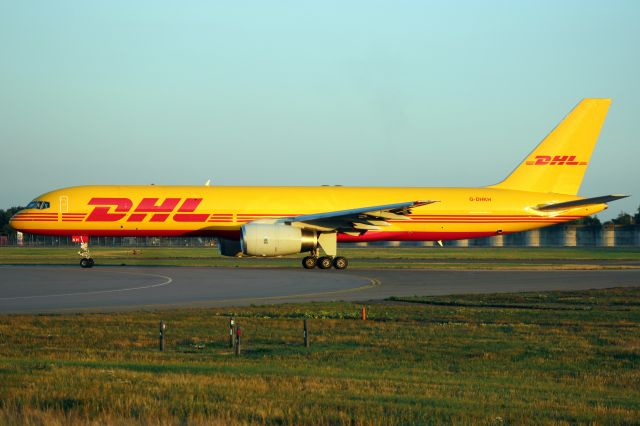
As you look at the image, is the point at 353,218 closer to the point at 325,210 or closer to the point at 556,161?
the point at 325,210

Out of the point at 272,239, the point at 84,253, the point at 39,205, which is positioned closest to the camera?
the point at 272,239

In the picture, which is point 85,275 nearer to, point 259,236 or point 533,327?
point 259,236

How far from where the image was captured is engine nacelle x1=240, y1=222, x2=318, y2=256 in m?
44.3

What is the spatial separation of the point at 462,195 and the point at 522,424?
4157 cm

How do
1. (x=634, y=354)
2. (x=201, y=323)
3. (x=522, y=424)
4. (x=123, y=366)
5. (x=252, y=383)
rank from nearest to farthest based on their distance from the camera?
(x=522, y=424), (x=252, y=383), (x=123, y=366), (x=634, y=354), (x=201, y=323)

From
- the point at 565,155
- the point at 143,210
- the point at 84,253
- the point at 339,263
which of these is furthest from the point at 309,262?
the point at 565,155

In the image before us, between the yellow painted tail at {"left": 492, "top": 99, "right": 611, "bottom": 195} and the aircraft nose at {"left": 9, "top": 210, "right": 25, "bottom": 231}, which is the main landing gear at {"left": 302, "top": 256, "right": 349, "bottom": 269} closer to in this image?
the yellow painted tail at {"left": 492, "top": 99, "right": 611, "bottom": 195}

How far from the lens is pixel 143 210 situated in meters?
47.4

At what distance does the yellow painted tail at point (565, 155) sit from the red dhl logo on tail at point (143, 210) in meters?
19.0

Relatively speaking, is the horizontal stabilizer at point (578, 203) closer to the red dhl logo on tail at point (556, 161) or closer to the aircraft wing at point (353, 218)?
the red dhl logo on tail at point (556, 161)

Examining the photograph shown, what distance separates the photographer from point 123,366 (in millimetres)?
14703

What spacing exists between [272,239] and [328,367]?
29461 millimetres

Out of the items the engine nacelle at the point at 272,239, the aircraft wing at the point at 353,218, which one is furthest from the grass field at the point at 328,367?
the aircraft wing at the point at 353,218

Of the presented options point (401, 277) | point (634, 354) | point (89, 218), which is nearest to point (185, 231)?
point (89, 218)
